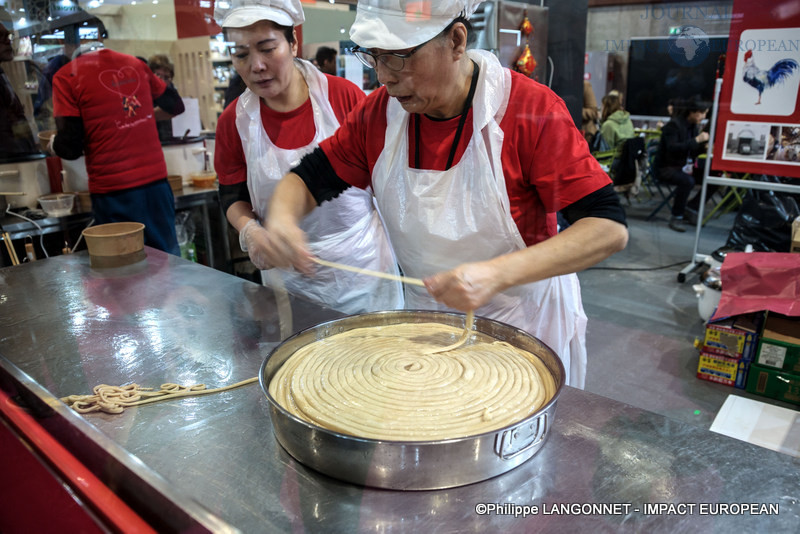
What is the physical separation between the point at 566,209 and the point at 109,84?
2.82 meters

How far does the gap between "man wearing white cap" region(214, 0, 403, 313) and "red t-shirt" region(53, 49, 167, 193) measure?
1.41m

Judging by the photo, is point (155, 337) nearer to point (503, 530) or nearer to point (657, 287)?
point (503, 530)

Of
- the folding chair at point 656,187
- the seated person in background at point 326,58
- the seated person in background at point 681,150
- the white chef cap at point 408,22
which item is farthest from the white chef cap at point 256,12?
the folding chair at point 656,187

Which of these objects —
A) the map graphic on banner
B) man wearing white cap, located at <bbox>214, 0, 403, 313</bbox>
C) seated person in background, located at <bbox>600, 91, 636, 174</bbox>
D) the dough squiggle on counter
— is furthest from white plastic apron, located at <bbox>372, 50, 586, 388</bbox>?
seated person in background, located at <bbox>600, 91, 636, 174</bbox>

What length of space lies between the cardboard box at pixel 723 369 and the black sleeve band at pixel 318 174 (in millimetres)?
2360

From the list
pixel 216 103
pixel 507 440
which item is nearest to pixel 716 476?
pixel 507 440

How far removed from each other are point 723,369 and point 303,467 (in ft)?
8.91

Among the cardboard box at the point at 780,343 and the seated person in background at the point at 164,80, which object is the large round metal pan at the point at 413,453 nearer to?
the cardboard box at the point at 780,343

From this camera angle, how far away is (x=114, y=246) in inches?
87.2

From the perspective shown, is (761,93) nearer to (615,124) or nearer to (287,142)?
(615,124)

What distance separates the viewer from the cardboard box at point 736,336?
9.26 feet

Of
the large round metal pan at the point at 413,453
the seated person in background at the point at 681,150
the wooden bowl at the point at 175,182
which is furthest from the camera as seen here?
the seated person in background at the point at 681,150

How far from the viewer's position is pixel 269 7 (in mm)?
1817

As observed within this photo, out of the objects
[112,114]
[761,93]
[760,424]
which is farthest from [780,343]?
[112,114]
